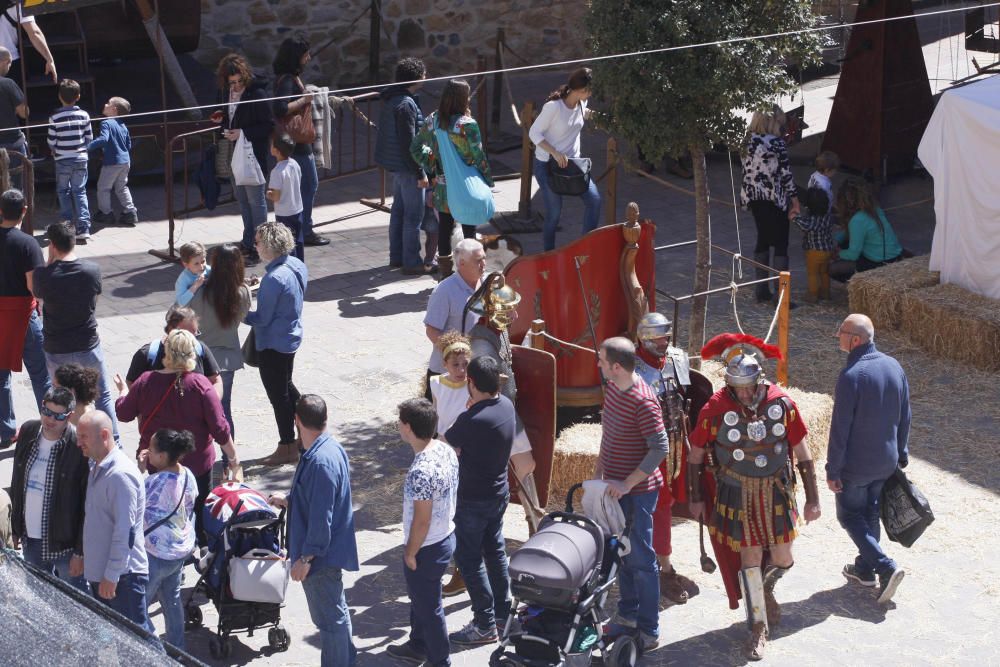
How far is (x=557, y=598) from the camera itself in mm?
6090

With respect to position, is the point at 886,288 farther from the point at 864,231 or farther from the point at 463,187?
the point at 463,187

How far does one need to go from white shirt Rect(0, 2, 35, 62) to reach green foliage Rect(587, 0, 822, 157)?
6.77 metres

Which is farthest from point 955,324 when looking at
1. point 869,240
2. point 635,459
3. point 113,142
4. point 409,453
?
point 113,142

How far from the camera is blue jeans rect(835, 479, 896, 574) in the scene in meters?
7.28

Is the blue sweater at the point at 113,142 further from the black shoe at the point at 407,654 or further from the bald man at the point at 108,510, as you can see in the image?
the black shoe at the point at 407,654

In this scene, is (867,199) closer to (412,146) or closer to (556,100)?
(556,100)

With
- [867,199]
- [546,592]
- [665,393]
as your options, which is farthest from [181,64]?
[546,592]

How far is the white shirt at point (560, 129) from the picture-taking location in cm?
1146

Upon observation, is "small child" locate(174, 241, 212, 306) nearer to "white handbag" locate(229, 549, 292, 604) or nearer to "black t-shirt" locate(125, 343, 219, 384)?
"black t-shirt" locate(125, 343, 219, 384)

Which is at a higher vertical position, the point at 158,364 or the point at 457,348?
the point at 457,348

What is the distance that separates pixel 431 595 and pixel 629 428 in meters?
1.22

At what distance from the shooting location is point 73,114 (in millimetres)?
12344

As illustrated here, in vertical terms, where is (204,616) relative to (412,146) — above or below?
below

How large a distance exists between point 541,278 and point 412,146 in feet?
11.2
